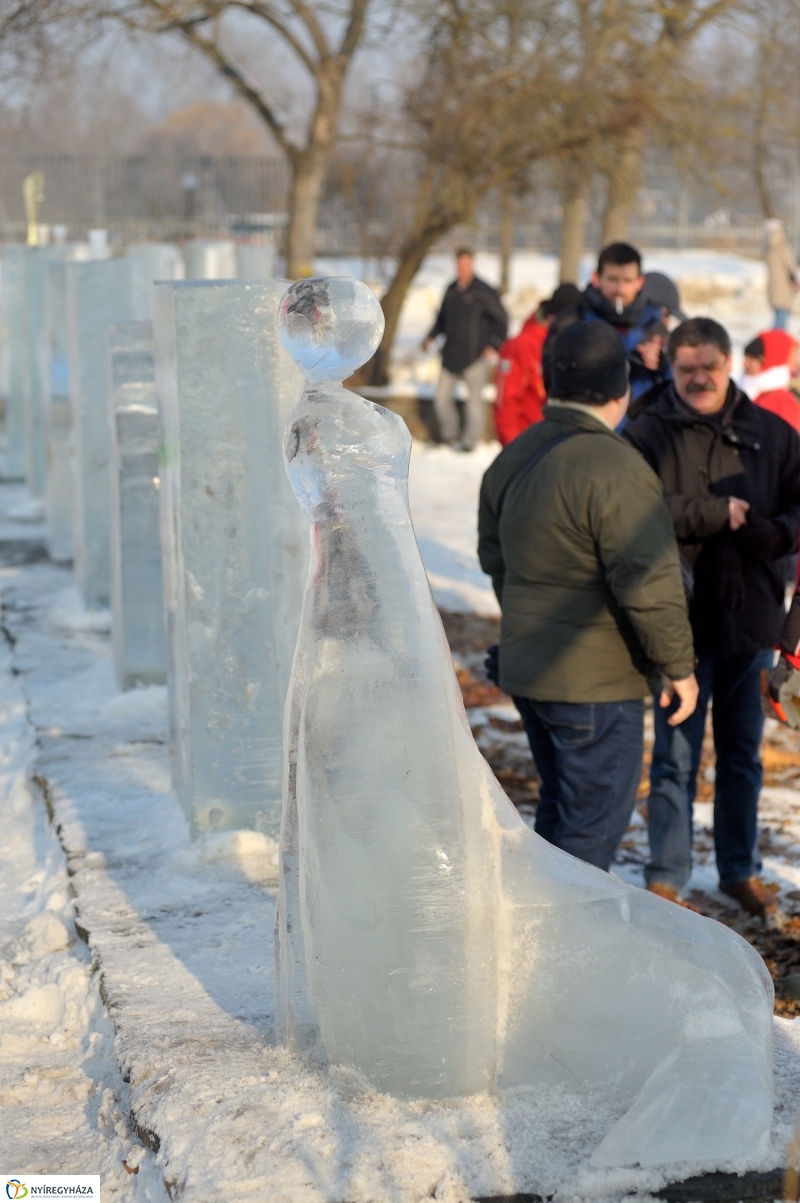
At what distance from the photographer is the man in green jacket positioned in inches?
145

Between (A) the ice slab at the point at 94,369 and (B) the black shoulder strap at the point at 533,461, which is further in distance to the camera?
(A) the ice slab at the point at 94,369

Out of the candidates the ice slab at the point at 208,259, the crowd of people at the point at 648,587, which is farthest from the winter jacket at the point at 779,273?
the crowd of people at the point at 648,587

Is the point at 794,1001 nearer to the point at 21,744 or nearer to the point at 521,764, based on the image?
the point at 521,764

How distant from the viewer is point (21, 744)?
548 centimetres

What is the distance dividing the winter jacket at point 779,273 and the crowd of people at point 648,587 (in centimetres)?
940

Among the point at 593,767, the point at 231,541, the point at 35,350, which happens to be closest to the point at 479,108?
the point at 35,350

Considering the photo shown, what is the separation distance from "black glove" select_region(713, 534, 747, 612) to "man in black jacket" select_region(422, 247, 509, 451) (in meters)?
10.1

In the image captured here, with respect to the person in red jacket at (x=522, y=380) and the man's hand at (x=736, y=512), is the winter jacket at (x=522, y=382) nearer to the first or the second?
the person in red jacket at (x=522, y=380)

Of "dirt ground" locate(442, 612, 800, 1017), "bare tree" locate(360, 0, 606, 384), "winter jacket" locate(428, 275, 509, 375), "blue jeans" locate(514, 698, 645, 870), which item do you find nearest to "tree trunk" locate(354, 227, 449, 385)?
"bare tree" locate(360, 0, 606, 384)

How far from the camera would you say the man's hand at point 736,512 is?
14.0 ft

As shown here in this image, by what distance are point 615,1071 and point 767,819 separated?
113 inches

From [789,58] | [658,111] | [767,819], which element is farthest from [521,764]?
[789,58]

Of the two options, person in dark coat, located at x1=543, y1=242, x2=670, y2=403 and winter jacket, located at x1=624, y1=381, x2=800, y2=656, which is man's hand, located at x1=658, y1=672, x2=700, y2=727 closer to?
winter jacket, located at x1=624, y1=381, x2=800, y2=656

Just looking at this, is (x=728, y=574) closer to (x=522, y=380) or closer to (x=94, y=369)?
(x=94, y=369)
